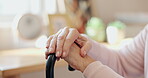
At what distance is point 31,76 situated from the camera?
0.88m

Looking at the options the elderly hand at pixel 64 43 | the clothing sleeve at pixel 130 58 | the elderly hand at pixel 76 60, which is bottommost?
the clothing sleeve at pixel 130 58

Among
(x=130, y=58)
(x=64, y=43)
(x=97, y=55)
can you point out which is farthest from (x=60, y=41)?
(x=130, y=58)

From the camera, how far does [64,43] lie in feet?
2.31

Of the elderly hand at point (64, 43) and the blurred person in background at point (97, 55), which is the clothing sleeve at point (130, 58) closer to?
the blurred person in background at point (97, 55)

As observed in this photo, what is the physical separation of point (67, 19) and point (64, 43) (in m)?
0.79

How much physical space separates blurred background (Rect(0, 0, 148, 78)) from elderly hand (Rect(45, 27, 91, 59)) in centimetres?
21

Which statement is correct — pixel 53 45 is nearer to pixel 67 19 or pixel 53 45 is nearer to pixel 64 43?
pixel 64 43

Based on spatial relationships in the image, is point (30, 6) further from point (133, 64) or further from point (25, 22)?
point (133, 64)

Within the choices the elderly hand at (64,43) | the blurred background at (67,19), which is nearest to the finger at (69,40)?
the elderly hand at (64,43)

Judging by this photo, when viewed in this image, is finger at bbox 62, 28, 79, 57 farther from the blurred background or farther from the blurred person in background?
the blurred background

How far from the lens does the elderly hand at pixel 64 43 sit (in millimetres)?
672

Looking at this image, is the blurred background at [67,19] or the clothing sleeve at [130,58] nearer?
the clothing sleeve at [130,58]

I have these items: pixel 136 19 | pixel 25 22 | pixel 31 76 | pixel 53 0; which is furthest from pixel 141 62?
pixel 136 19

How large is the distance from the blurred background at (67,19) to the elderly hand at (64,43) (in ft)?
0.70
